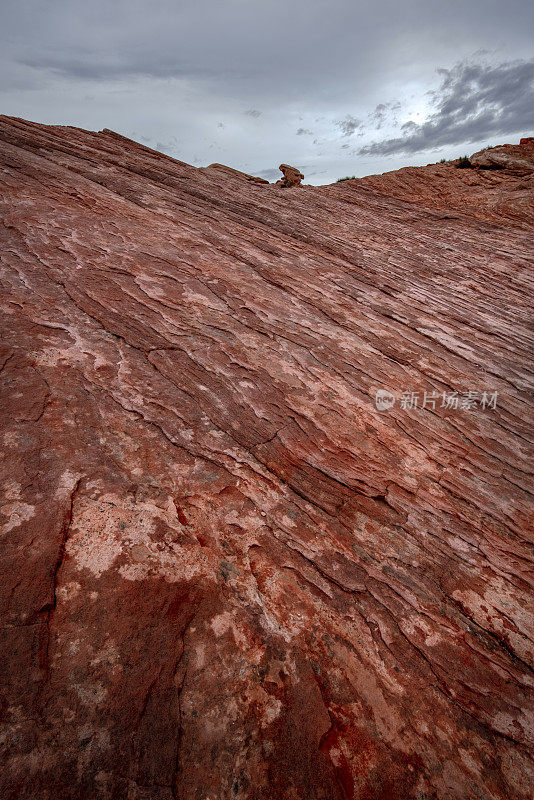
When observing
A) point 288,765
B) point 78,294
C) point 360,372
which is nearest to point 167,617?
point 288,765

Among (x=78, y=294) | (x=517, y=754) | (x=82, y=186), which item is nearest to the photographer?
(x=517, y=754)

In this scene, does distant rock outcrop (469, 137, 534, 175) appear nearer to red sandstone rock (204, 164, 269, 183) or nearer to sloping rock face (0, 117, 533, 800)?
red sandstone rock (204, 164, 269, 183)

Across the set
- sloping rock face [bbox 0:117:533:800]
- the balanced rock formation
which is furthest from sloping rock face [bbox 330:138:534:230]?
sloping rock face [bbox 0:117:533:800]

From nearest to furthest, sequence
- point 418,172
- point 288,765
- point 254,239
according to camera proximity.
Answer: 1. point 288,765
2. point 254,239
3. point 418,172

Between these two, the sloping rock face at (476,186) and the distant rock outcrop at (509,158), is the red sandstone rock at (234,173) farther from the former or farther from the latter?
the distant rock outcrop at (509,158)

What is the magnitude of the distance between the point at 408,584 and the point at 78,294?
13.9 ft

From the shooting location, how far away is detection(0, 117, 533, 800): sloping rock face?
1.46 meters

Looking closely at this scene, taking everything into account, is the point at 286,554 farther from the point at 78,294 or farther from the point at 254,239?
the point at 254,239

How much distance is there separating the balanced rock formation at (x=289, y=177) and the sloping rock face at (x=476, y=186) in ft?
5.20

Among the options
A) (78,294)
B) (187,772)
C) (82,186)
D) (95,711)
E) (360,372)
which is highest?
(82,186)

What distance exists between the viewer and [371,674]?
1836 millimetres

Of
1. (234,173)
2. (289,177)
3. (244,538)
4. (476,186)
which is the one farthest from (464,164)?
(244,538)

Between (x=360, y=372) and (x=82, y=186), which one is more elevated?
(x=82, y=186)

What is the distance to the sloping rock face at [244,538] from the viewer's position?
Result: 57.6 inches
